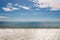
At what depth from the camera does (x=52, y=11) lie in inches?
68.0

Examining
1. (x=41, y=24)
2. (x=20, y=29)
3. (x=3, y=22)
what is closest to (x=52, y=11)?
(x=41, y=24)

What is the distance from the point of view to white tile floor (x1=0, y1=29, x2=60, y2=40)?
A: 172 centimetres

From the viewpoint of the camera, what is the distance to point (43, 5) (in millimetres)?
1717

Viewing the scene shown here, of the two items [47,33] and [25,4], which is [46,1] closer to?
[25,4]

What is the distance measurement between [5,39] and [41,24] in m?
0.67

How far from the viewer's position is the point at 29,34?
70.1 inches

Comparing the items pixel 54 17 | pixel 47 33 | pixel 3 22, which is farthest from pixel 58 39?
pixel 3 22

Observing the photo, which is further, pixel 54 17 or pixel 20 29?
pixel 20 29

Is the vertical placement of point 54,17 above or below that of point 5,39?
above

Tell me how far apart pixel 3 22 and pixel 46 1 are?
828 mm

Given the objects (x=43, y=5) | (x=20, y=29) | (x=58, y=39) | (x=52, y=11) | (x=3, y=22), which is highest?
(x=43, y=5)

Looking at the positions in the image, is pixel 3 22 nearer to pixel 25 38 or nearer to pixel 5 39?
pixel 5 39

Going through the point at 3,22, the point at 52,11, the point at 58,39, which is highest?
the point at 52,11

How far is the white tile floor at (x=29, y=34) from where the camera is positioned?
5.64 feet
